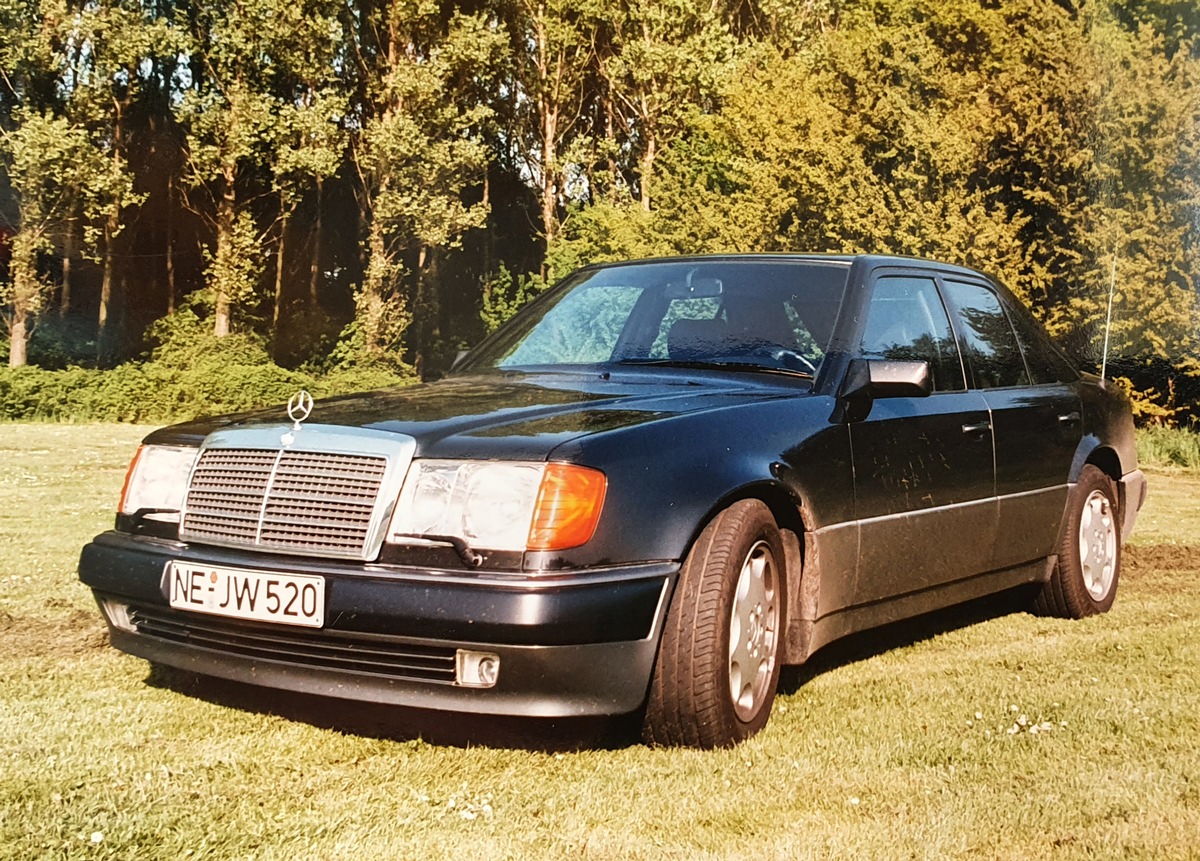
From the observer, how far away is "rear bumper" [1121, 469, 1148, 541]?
24.0 feet

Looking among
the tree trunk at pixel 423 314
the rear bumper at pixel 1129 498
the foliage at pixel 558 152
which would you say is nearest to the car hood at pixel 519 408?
the rear bumper at pixel 1129 498

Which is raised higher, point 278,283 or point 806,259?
point 806,259

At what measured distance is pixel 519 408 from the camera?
4.54 metres

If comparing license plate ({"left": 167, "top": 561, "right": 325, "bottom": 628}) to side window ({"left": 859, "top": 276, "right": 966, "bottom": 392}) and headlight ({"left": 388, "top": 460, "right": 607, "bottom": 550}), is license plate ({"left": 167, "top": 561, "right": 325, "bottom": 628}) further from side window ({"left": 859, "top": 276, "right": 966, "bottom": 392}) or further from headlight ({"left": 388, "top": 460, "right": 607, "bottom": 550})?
side window ({"left": 859, "top": 276, "right": 966, "bottom": 392})

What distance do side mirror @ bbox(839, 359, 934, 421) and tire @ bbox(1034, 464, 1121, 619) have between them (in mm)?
1893

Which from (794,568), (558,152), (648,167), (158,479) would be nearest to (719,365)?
(794,568)

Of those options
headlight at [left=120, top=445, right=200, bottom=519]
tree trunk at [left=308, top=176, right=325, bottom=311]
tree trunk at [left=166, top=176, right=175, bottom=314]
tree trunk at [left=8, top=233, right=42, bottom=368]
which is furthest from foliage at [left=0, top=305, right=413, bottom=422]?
headlight at [left=120, top=445, right=200, bottom=519]

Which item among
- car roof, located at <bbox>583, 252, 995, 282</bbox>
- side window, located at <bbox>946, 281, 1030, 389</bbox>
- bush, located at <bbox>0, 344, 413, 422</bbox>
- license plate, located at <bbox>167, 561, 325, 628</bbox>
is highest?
car roof, located at <bbox>583, 252, 995, 282</bbox>

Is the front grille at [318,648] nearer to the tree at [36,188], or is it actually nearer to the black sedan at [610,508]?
the black sedan at [610,508]

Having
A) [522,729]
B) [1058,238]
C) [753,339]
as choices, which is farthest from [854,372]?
[1058,238]

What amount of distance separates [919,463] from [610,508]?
1867mm

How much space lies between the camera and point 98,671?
526 cm

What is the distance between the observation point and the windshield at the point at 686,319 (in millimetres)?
5266

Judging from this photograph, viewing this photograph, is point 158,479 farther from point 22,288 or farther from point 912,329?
point 22,288
